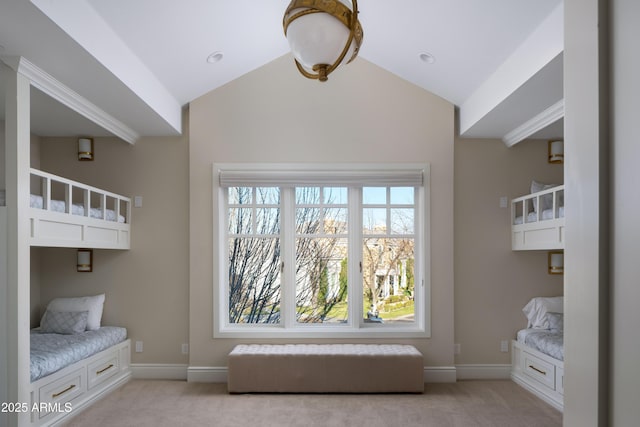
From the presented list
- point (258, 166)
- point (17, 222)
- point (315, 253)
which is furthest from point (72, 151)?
point (315, 253)

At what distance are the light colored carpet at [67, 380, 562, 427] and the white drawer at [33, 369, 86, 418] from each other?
176 millimetres

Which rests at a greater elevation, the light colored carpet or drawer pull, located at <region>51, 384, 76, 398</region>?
drawer pull, located at <region>51, 384, 76, 398</region>

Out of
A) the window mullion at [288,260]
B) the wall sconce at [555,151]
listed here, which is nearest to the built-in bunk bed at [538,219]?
the wall sconce at [555,151]

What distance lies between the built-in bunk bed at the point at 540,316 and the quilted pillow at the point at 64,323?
414 cm

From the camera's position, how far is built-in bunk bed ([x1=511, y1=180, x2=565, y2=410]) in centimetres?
424

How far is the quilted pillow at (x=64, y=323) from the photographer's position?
4.74m

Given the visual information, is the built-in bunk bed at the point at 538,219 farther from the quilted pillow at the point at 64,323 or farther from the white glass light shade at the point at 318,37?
the quilted pillow at the point at 64,323

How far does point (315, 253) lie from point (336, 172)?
34.4 inches

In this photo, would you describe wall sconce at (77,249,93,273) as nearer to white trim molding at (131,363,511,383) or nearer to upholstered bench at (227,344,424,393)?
white trim molding at (131,363,511,383)

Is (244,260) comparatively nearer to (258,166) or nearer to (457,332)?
(258,166)

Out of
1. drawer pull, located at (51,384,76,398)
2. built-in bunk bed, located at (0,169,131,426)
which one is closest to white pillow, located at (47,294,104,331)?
built-in bunk bed, located at (0,169,131,426)

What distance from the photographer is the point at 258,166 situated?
516cm

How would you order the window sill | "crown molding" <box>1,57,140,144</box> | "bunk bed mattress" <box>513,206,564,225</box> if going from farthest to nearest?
the window sill, "bunk bed mattress" <box>513,206,564,225</box>, "crown molding" <box>1,57,140,144</box>

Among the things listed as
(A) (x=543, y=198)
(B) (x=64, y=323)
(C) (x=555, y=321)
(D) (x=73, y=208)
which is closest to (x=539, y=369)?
(C) (x=555, y=321)
